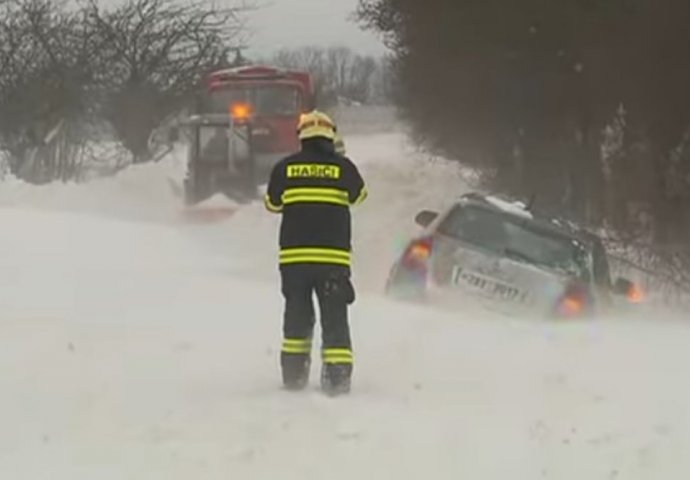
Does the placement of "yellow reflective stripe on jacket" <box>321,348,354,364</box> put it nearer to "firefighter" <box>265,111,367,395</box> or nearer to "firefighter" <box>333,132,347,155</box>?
"firefighter" <box>265,111,367,395</box>

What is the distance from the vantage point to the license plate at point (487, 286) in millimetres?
13430

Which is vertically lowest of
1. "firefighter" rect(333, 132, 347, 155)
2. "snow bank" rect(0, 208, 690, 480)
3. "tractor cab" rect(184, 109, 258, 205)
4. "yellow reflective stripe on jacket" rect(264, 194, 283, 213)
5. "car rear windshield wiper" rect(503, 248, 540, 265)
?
"snow bank" rect(0, 208, 690, 480)

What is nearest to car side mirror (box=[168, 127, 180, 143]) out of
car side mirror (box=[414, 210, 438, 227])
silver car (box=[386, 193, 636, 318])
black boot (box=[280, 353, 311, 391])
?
car side mirror (box=[414, 210, 438, 227])

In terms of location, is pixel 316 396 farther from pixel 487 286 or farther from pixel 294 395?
pixel 487 286

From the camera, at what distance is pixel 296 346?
8.81 meters

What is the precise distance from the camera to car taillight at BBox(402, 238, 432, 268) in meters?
13.5

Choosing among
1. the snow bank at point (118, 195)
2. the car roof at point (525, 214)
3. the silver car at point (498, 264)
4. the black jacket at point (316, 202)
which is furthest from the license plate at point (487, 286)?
the snow bank at point (118, 195)

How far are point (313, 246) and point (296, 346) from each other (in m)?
0.60

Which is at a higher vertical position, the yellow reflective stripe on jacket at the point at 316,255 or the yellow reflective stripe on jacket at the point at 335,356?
the yellow reflective stripe on jacket at the point at 316,255

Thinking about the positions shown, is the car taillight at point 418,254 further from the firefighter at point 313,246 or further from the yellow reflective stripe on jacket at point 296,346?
the yellow reflective stripe on jacket at point 296,346

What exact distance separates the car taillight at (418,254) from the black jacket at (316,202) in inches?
178

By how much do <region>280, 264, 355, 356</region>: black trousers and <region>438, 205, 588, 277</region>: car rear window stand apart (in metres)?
4.92

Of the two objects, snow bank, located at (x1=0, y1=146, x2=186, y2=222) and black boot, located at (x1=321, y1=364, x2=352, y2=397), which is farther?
snow bank, located at (x1=0, y1=146, x2=186, y2=222)

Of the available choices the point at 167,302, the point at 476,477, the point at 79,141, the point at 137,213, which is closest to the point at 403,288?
the point at 167,302
